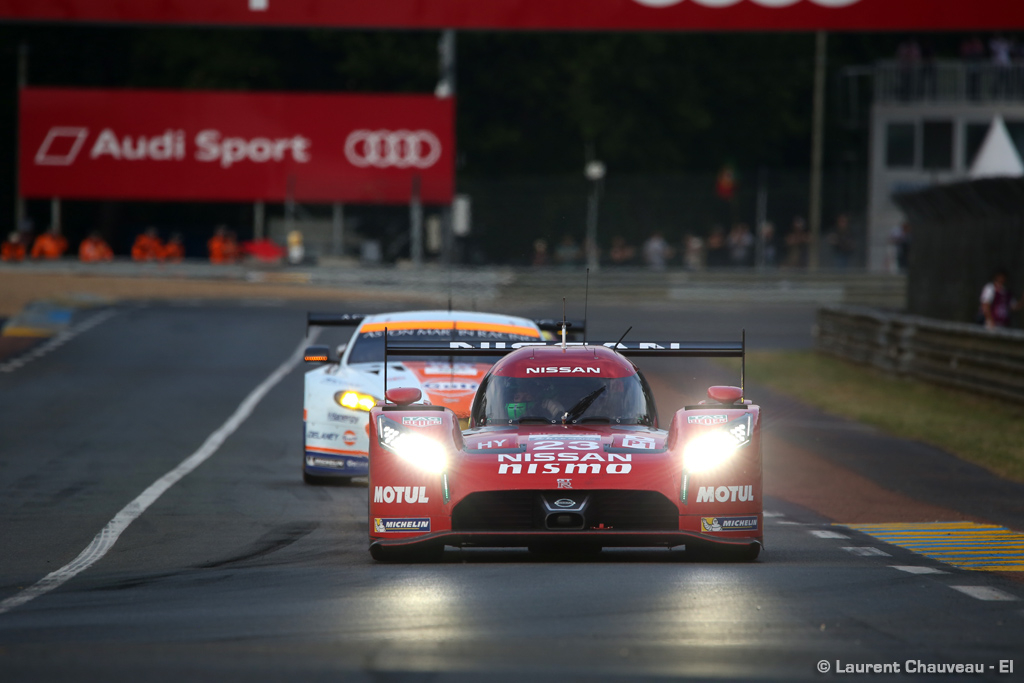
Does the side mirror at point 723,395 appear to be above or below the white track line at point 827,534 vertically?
above

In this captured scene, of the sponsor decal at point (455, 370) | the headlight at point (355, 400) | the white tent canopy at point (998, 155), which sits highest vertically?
the white tent canopy at point (998, 155)

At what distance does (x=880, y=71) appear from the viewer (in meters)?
55.1

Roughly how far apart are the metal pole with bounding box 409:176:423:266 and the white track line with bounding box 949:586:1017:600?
1593 inches

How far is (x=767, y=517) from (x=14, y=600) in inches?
241

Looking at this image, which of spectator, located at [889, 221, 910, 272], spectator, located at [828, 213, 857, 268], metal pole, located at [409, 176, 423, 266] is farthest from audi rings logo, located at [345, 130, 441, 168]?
spectator, located at [889, 221, 910, 272]

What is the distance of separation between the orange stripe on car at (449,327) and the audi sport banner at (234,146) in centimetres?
3581

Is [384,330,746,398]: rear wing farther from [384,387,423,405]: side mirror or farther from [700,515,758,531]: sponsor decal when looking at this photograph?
[700,515,758,531]: sponsor decal

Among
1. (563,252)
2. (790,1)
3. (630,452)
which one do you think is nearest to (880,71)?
(790,1)

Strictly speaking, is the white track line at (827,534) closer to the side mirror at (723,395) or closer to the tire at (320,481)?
the side mirror at (723,395)

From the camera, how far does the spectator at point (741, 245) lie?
49.3 meters

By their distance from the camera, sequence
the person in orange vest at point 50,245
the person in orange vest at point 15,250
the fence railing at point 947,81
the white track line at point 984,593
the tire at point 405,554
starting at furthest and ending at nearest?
1. the fence railing at point 947,81
2. the person in orange vest at point 50,245
3. the person in orange vest at point 15,250
4. the tire at point 405,554
5. the white track line at point 984,593

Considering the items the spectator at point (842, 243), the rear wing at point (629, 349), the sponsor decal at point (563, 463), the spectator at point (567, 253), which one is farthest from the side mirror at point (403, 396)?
the spectator at point (842, 243)

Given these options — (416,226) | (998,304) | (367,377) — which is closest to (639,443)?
(367,377)

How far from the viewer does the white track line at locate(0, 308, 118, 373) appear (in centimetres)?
2797
